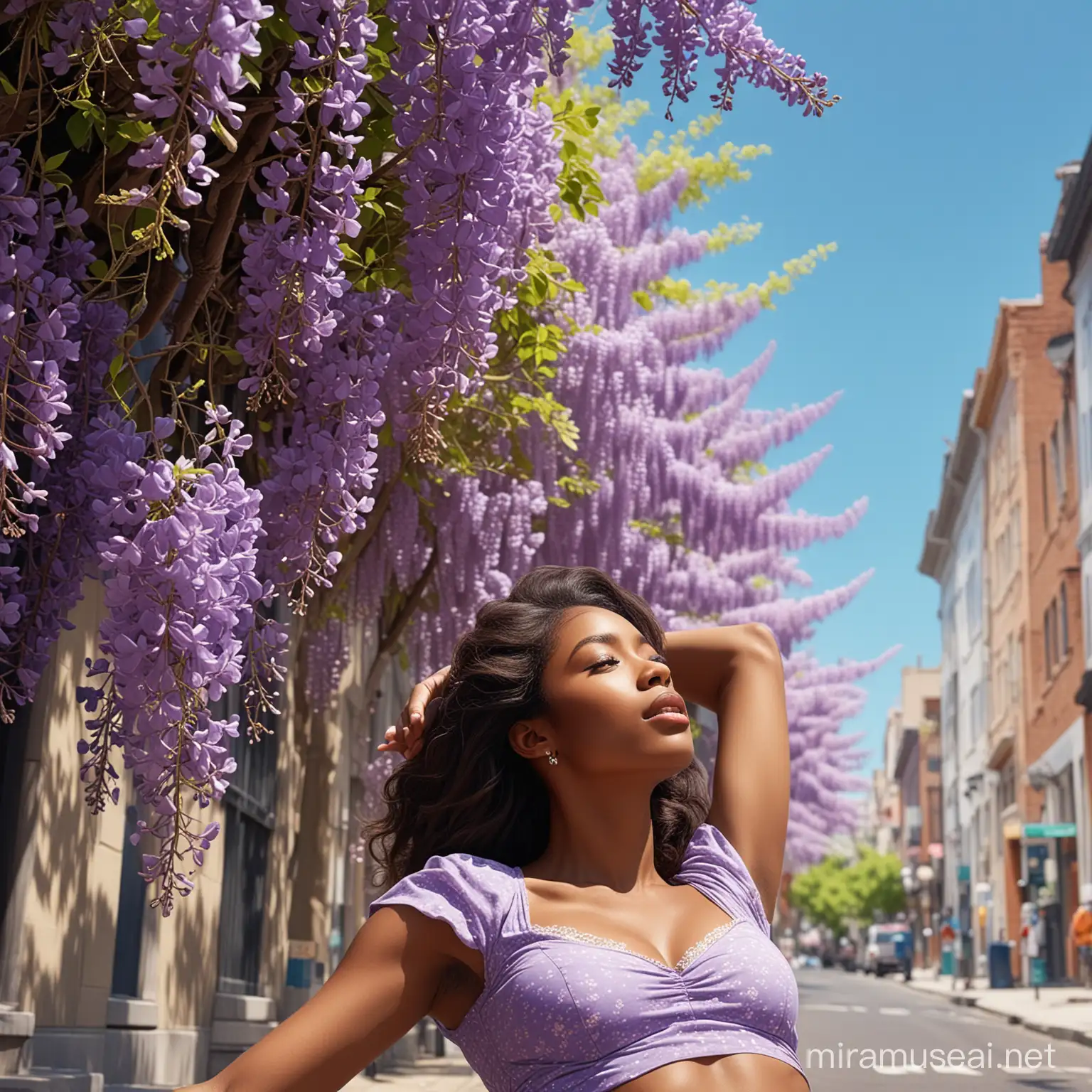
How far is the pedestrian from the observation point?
98.3 feet

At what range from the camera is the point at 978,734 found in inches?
2633

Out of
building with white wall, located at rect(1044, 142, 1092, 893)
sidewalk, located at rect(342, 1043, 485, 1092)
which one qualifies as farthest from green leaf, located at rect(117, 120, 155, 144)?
building with white wall, located at rect(1044, 142, 1092, 893)

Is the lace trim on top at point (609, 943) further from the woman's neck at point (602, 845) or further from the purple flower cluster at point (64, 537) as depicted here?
the purple flower cluster at point (64, 537)

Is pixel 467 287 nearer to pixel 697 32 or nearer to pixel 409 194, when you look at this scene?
pixel 409 194

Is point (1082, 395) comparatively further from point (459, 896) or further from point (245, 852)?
point (459, 896)

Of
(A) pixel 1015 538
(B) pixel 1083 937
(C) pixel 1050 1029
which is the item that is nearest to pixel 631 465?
(C) pixel 1050 1029

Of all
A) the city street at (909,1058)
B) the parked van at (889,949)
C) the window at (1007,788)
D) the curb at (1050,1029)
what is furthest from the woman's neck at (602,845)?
the parked van at (889,949)

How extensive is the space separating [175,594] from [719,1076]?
3.28 m

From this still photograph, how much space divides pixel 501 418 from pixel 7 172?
6225 mm

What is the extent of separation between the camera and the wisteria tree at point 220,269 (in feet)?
16.9

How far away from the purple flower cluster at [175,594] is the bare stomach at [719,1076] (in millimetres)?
3119

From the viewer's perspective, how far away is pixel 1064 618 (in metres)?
44.9

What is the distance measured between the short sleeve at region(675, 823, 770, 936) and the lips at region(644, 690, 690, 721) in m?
0.32

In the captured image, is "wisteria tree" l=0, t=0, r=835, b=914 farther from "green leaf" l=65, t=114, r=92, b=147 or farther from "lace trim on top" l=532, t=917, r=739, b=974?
"lace trim on top" l=532, t=917, r=739, b=974
